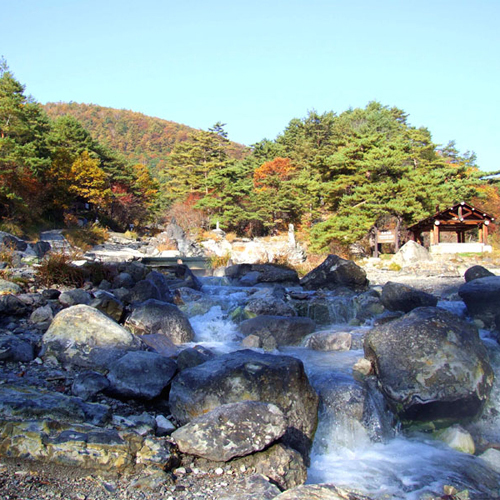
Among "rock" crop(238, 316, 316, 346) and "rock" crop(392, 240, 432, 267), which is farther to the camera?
"rock" crop(392, 240, 432, 267)

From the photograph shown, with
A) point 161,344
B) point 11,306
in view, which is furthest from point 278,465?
point 11,306

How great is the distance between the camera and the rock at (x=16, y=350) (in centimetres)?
493

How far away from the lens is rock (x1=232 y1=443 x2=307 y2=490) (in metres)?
3.28

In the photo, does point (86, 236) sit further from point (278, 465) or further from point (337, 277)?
point (278, 465)

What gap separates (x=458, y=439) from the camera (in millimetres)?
4418

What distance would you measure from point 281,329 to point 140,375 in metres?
3.13

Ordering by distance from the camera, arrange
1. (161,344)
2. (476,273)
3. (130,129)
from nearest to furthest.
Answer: (161,344) → (476,273) → (130,129)

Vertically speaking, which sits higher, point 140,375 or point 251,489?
point 140,375

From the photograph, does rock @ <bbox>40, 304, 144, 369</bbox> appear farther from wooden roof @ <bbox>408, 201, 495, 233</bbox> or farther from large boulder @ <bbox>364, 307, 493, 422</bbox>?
wooden roof @ <bbox>408, 201, 495, 233</bbox>

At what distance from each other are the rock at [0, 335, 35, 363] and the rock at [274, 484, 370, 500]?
3.71 metres

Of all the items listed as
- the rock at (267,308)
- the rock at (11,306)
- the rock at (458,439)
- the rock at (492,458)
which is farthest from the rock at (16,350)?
the rock at (492,458)

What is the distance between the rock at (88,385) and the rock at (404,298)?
589cm

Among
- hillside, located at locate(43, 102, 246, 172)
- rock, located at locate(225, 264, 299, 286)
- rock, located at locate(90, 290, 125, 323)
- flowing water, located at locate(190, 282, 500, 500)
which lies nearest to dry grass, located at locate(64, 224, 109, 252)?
rock, located at locate(225, 264, 299, 286)

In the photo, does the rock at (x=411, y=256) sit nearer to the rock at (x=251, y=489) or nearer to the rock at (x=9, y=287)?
the rock at (x=9, y=287)
